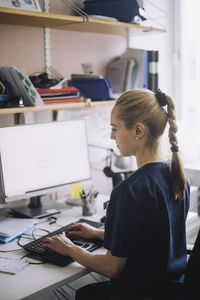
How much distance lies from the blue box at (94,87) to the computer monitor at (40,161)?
8.3 inches

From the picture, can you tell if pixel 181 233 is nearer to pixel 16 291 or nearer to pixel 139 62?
pixel 16 291

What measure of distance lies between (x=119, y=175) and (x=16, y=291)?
1001 mm

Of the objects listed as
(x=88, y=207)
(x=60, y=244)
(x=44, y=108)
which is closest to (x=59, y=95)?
(x=44, y=108)

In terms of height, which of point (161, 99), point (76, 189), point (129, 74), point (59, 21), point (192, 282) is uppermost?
point (59, 21)

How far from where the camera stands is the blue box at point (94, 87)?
2174 mm

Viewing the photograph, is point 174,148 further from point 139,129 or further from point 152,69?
point 152,69

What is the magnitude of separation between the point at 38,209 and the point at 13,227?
271mm

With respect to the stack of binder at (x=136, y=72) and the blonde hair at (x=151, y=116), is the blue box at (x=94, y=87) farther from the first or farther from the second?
the blonde hair at (x=151, y=116)

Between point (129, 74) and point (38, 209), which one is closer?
point (38, 209)

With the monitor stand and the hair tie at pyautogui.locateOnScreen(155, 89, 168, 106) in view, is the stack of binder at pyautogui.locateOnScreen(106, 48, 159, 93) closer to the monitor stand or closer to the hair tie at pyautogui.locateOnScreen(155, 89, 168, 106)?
the monitor stand

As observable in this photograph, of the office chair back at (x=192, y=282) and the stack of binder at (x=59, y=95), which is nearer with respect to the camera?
the office chair back at (x=192, y=282)

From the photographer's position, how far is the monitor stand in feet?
6.19

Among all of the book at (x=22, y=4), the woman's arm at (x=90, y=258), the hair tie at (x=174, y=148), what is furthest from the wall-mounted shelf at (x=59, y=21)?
the woman's arm at (x=90, y=258)

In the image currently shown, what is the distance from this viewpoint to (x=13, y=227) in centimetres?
171
